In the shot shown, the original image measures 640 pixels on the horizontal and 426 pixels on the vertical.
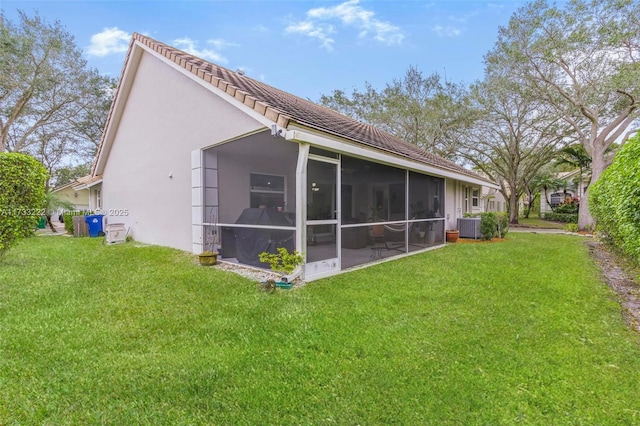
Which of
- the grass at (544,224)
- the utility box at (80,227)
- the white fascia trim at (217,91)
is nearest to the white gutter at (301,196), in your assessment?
the white fascia trim at (217,91)

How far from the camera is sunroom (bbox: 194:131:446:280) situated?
5.81 m

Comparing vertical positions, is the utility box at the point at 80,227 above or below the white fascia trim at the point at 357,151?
below

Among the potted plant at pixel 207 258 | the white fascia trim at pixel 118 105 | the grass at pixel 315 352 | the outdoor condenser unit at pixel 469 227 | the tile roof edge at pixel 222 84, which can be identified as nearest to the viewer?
the grass at pixel 315 352

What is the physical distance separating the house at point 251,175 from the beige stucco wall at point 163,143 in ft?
0.11

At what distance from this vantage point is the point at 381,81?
72.9 feet

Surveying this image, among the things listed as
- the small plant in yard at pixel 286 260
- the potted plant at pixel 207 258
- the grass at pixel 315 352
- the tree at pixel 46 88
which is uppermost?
the tree at pixel 46 88

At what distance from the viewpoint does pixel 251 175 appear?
9.41 m

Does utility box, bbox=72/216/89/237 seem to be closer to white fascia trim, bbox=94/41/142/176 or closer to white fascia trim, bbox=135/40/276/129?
white fascia trim, bbox=94/41/142/176

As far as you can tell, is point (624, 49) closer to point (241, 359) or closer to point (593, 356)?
point (593, 356)

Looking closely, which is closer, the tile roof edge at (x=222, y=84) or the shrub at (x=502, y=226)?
the tile roof edge at (x=222, y=84)

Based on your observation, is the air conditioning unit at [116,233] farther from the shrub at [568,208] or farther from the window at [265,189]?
the shrub at [568,208]

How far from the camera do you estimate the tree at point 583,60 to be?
1388 centimetres

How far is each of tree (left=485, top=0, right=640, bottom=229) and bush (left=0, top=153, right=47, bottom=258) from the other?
2014 centimetres

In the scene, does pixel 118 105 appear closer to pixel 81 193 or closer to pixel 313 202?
pixel 313 202
